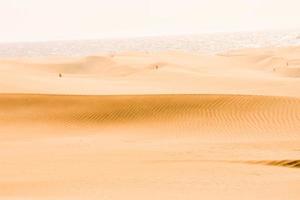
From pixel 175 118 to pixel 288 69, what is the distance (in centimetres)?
2077

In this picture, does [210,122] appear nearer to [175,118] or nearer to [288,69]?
[175,118]

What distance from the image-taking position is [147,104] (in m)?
16.9

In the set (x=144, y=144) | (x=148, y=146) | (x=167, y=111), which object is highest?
(x=167, y=111)

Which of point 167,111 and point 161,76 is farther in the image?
point 161,76

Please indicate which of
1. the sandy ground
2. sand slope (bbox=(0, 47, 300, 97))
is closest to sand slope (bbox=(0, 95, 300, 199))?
the sandy ground

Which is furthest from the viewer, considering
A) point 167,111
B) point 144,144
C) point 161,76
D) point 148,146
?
point 161,76

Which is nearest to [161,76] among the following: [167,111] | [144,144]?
[167,111]

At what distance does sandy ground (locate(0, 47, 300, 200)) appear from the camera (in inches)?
294

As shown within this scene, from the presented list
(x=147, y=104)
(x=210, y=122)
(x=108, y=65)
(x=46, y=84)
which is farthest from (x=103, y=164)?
(x=108, y=65)

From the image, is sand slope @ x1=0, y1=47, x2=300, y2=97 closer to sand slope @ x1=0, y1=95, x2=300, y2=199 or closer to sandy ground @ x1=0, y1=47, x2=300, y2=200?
sandy ground @ x1=0, y1=47, x2=300, y2=200

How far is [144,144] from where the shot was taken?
11.8 m

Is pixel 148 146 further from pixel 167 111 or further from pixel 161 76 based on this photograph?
pixel 161 76

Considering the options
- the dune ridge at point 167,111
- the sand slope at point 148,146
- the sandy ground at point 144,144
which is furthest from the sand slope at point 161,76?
the sand slope at point 148,146

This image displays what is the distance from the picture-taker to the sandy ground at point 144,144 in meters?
7.46
